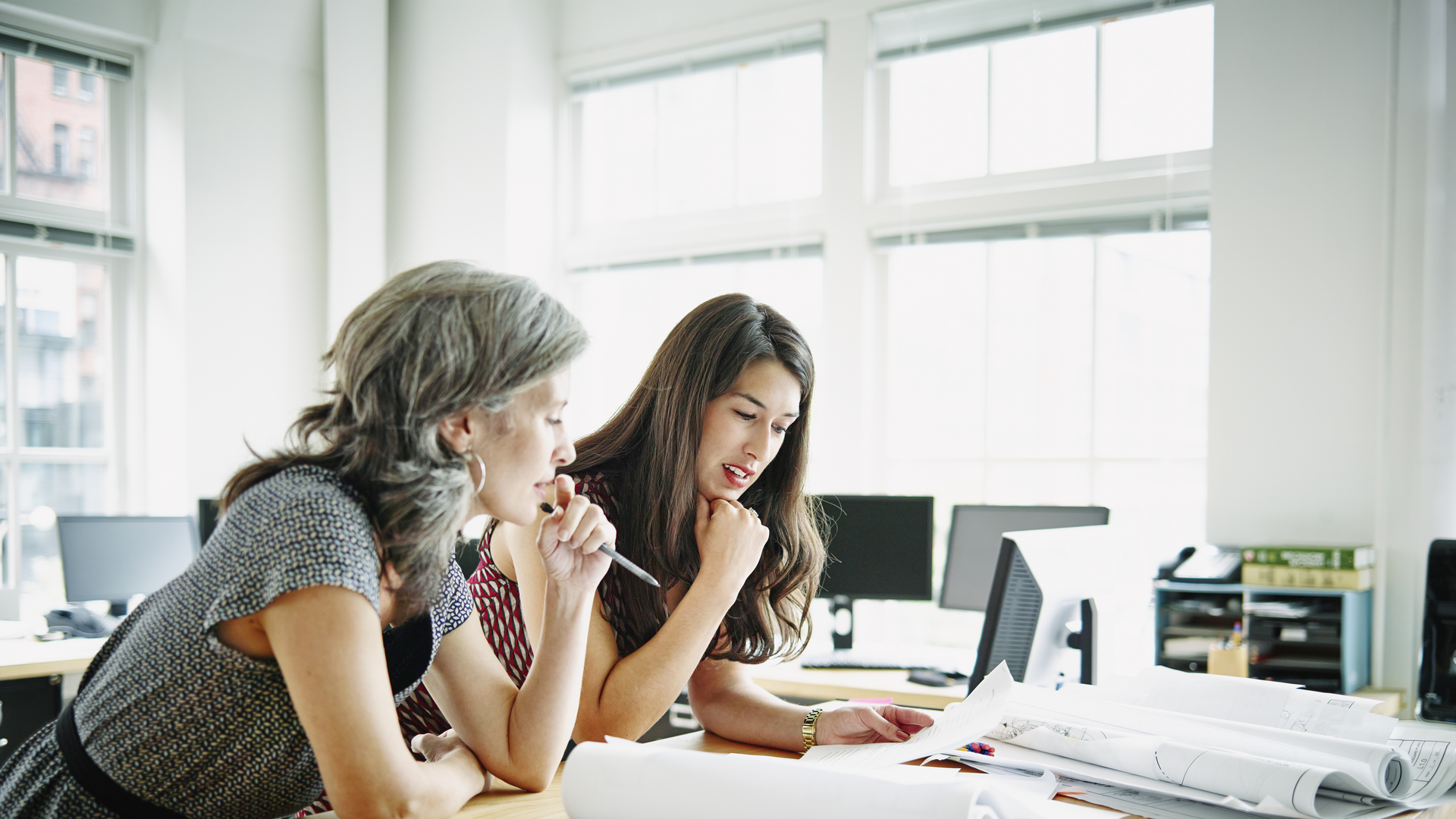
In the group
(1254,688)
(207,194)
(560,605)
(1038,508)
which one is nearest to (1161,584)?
(1038,508)

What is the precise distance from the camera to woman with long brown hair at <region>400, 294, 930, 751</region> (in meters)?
1.40

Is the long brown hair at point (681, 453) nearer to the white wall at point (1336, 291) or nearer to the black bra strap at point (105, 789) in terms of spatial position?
the black bra strap at point (105, 789)

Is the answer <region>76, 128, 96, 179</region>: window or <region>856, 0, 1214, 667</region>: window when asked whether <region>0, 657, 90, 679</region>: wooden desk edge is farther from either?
<region>856, 0, 1214, 667</region>: window

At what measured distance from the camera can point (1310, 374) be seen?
9.52 feet

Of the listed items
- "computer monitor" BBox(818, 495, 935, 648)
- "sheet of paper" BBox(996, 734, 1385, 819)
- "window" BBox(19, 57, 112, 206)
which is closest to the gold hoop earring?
"sheet of paper" BBox(996, 734, 1385, 819)

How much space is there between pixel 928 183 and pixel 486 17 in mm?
1942

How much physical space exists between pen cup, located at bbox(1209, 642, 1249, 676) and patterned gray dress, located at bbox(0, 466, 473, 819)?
2228 mm

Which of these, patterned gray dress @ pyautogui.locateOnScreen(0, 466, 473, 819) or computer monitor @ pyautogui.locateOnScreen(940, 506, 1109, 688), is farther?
computer monitor @ pyautogui.locateOnScreen(940, 506, 1109, 688)

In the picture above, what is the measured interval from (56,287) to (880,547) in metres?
3.30

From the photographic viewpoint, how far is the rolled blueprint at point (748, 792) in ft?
2.64

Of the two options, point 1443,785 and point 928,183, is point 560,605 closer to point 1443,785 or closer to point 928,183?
point 1443,785

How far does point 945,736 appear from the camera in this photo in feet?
3.79

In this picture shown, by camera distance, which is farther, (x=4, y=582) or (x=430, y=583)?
(x=4, y=582)

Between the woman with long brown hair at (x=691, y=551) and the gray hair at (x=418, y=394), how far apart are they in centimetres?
39
